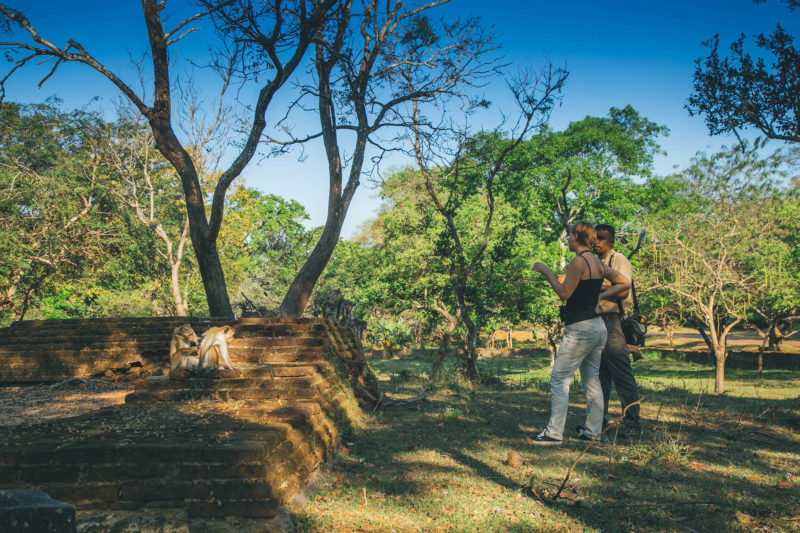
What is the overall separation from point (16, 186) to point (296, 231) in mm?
18106

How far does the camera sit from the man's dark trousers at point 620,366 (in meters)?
5.17

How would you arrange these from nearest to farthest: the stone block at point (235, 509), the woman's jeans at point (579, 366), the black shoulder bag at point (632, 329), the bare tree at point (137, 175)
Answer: the stone block at point (235, 509) → the woman's jeans at point (579, 366) → the black shoulder bag at point (632, 329) → the bare tree at point (137, 175)

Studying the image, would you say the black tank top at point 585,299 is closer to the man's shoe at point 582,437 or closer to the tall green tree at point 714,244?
the man's shoe at point 582,437

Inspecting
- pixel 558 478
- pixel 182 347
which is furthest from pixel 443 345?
pixel 558 478

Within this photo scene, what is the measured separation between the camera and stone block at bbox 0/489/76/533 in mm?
1355

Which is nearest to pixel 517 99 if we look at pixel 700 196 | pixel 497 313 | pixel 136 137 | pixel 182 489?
pixel 497 313

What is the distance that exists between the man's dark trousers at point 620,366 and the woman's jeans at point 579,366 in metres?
0.39

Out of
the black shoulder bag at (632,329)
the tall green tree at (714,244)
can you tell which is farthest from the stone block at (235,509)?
the tall green tree at (714,244)

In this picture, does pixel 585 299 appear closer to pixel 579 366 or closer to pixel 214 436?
pixel 579 366

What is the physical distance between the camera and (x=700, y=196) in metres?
21.8

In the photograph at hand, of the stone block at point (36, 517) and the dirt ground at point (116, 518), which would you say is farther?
the dirt ground at point (116, 518)

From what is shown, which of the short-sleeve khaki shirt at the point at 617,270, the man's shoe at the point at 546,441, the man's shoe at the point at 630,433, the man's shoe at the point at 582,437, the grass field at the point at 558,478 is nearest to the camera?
the grass field at the point at 558,478

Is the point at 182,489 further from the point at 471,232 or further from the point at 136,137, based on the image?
the point at 136,137

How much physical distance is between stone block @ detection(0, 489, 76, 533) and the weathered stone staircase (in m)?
1.74
